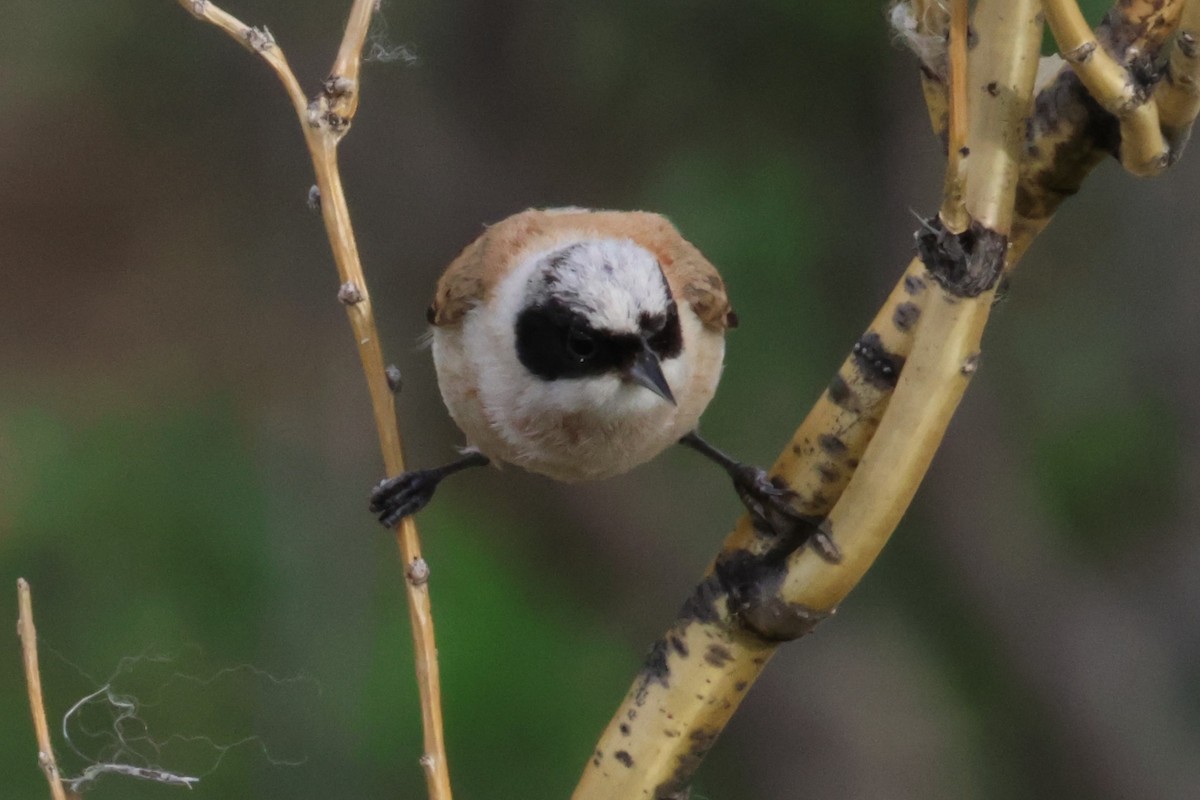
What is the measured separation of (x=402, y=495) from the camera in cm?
108

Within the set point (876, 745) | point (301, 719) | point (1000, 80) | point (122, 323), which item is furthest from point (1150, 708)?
point (122, 323)

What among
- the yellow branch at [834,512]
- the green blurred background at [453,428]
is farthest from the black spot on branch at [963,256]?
the green blurred background at [453,428]

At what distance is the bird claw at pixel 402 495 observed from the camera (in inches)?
41.2

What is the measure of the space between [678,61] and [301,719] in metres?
0.83

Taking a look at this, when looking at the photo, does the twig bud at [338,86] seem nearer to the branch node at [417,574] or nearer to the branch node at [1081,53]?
the branch node at [417,574]

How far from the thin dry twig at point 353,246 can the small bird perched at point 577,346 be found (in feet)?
0.64

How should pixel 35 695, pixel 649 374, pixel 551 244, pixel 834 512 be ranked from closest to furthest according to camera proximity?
1. pixel 35 695
2. pixel 834 512
3. pixel 649 374
4. pixel 551 244

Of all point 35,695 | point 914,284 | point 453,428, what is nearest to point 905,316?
point 914,284

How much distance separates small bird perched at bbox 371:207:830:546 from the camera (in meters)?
0.93

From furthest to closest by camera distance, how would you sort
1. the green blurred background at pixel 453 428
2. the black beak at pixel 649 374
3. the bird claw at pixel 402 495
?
the green blurred background at pixel 453 428 < the bird claw at pixel 402 495 < the black beak at pixel 649 374

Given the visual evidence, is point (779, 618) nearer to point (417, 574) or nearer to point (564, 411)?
point (417, 574)

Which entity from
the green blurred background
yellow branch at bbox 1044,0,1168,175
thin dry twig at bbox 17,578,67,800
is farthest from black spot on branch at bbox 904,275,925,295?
the green blurred background

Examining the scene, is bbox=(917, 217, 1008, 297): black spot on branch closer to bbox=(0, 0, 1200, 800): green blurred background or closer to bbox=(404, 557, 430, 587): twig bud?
bbox=(404, 557, 430, 587): twig bud

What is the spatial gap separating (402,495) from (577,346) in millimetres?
235
